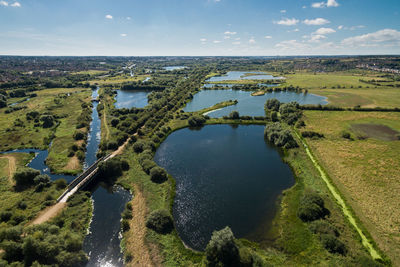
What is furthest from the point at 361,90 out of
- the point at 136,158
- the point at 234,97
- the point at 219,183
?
the point at 136,158

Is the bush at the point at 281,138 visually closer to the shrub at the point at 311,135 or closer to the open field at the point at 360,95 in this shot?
the shrub at the point at 311,135

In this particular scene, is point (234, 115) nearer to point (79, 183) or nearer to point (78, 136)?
point (78, 136)

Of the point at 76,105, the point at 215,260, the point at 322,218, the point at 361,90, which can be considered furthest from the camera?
the point at 361,90

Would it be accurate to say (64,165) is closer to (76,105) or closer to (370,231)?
(370,231)

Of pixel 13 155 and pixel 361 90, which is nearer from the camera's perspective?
pixel 13 155

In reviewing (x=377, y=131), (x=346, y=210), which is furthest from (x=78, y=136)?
(x=377, y=131)

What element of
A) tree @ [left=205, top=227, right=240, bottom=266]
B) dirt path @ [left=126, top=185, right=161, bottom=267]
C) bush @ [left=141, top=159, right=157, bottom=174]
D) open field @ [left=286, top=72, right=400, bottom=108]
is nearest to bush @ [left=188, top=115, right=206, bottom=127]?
bush @ [left=141, top=159, right=157, bottom=174]

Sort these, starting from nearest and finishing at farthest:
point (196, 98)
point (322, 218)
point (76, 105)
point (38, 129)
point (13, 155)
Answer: point (322, 218)
point (13, 155)
point (38, 129)
point (76, 105)
point (196, 98)

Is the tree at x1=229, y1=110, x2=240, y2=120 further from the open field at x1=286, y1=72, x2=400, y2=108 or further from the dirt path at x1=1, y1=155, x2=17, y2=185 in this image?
the dirt path at x1=1, y1=155, x2=17, y2=185
